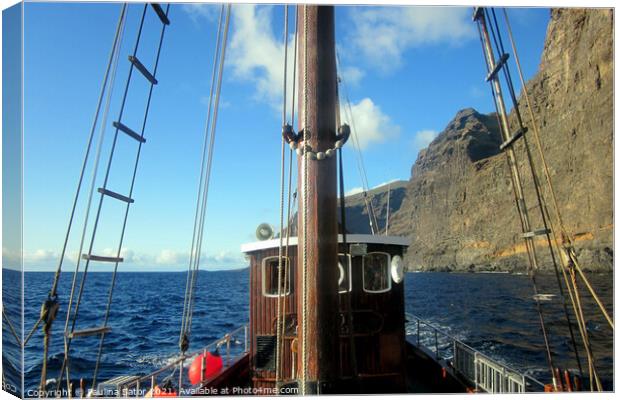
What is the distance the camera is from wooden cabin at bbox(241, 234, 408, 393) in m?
7.92

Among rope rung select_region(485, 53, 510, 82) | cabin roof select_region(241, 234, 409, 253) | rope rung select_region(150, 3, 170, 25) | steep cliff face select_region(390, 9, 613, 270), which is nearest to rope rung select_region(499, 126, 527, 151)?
rope rung select_region(485, 53, 510, 82)

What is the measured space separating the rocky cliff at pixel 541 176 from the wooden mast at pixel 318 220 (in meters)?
9.64

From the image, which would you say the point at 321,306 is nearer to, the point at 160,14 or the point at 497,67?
the point at 497,67

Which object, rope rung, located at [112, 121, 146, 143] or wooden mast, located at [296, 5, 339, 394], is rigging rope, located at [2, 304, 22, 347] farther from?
wooden mast, located at [296, 5, 339, 394]

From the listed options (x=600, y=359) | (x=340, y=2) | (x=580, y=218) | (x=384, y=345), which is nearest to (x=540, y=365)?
(x=600, y=359)

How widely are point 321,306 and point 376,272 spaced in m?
5.51

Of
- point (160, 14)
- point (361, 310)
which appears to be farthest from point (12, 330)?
point (361, 310)

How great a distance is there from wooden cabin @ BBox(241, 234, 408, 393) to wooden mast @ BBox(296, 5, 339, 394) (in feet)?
14.9

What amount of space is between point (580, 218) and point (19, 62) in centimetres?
6277

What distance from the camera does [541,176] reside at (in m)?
67.9

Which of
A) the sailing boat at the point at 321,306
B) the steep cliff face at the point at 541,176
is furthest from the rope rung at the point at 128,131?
the steep cliff face at the point at 541,176

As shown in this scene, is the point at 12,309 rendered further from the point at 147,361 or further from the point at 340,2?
the point at 147,361

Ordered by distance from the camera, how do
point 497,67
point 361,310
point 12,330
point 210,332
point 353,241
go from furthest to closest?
point 210,332 < point 361,310 < point 353,241 < point 12,330 < point 497,67

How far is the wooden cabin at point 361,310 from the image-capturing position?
7922mm
